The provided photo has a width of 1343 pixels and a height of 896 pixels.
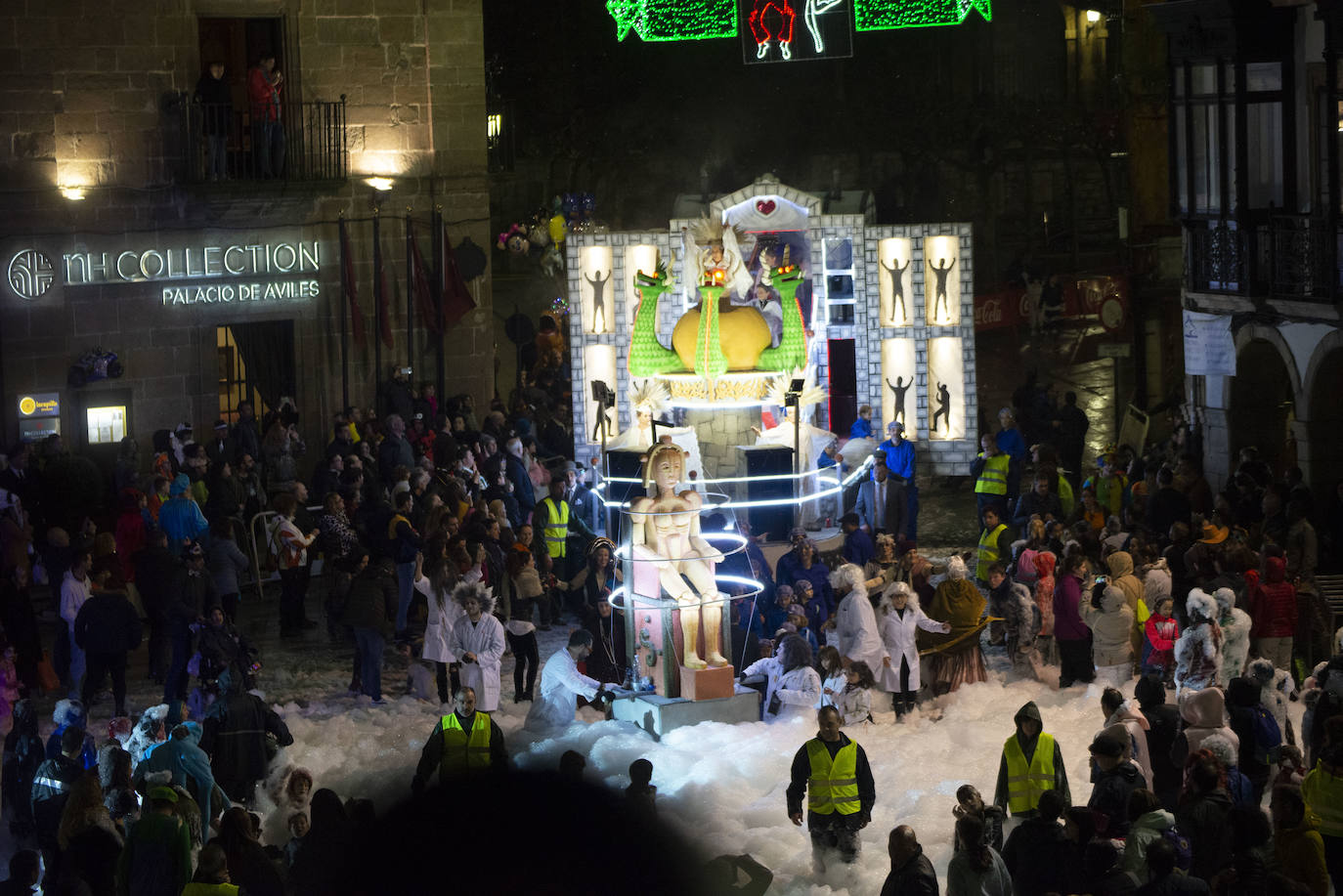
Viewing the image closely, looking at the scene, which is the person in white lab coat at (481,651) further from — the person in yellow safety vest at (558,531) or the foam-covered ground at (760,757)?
the person in yellow safety vest at (558,531)

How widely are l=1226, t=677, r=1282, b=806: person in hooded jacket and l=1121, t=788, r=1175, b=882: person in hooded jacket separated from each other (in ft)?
7.82

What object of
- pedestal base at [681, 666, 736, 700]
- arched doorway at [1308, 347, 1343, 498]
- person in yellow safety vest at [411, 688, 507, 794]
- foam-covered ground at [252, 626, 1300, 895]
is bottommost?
foam-covered ground at [252, 626, 1300, 895]

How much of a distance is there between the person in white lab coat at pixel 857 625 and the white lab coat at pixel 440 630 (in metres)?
3.05

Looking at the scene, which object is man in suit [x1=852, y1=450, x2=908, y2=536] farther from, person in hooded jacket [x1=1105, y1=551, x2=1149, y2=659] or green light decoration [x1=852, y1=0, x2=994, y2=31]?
green light decoration [x1=852, y1=0, x2=994, y2=31]

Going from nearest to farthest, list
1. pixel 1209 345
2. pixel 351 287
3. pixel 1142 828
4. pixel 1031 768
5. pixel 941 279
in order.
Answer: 1. pixel 1142 828
2. pixel 1031 768
3. pixel 1209 345
4. pixel 941 279
5. pixel 351 287

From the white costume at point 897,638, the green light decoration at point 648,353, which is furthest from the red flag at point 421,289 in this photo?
the white costume at point 897,638

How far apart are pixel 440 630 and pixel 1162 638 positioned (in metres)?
5.67

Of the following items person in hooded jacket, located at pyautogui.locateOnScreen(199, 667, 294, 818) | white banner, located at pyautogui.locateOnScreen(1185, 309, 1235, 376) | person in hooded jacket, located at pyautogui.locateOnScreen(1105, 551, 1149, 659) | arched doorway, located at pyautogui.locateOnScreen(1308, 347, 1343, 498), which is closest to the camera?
person in hooded jacket, located at pyautogui.locateOnScreen(199, 667, 294, 818)

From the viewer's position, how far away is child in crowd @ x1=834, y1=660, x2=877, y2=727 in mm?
13914

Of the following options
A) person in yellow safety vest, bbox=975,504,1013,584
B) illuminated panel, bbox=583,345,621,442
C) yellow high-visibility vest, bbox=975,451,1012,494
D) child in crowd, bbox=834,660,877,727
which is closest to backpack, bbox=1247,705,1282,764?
child in crowd, bbox=834,660,877,727

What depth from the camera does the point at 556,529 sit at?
60.5 feet

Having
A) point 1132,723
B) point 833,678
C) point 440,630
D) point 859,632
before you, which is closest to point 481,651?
point 440,630

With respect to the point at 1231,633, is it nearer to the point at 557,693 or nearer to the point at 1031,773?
the point at 1031,773

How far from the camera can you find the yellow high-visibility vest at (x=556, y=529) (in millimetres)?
18406
